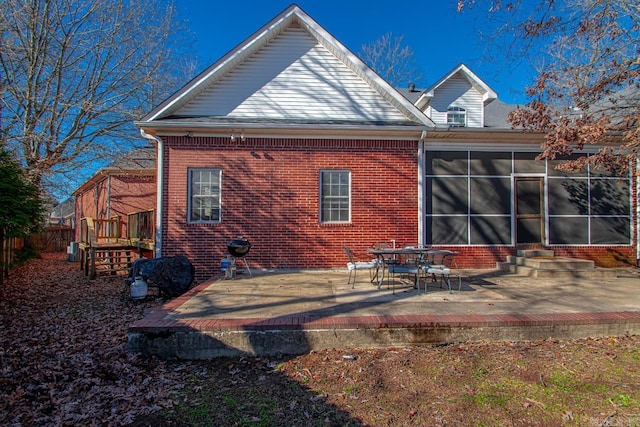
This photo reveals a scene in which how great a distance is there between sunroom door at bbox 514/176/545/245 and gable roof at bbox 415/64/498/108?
353 cm

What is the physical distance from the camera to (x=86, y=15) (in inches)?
568

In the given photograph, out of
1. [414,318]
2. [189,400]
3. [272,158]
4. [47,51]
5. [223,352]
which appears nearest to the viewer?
[189,400]

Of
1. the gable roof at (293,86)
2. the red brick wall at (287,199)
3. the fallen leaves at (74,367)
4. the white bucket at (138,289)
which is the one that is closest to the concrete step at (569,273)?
the red brick wall at (287,199)

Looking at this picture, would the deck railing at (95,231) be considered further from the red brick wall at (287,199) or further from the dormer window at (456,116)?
the dormer window at (456,116)

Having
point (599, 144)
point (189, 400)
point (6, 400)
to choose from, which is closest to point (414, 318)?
point (189, 400)

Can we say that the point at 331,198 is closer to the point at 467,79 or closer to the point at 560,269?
the point at 560,269

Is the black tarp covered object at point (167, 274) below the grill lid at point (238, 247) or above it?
below

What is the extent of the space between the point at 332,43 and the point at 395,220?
4957 mm

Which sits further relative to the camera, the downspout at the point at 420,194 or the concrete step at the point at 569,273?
the downspout at the point at 420,194

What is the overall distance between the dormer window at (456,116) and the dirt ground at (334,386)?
27.6 feet

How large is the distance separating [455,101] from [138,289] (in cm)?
1075

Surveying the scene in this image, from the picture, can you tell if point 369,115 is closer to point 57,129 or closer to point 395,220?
point 395,220

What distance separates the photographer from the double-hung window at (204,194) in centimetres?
914

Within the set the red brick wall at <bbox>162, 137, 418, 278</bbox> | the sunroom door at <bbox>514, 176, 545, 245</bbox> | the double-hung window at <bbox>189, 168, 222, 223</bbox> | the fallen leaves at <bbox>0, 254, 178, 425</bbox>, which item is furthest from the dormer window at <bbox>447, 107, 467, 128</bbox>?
the fallen leaves at <bbox>0, 254, 178, 425</bbox>
